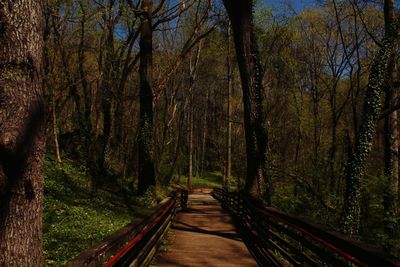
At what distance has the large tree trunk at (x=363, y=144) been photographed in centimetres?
1300

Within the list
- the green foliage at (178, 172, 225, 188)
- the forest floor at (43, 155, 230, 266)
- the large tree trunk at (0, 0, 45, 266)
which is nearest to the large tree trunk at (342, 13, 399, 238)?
the forest floor at (43, 155, 230, 266)

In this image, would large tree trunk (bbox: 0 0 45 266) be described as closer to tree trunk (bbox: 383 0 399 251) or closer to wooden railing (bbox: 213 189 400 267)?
wooden railing (bbox: 213 189 400 267)

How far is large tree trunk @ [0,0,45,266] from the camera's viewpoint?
3596 mm

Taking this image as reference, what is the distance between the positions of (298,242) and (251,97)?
252 inches

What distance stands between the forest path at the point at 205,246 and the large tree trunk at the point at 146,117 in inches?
145

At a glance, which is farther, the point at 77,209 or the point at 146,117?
the point at 146,117

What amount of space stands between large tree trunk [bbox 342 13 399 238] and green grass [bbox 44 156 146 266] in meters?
7.23

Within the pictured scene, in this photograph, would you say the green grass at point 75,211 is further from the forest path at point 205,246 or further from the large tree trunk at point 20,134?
the large tree trunk at point 20,134

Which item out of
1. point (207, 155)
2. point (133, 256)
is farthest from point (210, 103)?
point (133, 256)

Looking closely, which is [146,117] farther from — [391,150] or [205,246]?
[391,150]

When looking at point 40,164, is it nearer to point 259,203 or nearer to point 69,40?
point 259,203

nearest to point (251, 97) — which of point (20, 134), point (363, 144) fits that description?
point (363, 144)

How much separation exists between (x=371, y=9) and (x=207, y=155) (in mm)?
50810

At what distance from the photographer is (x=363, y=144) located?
13531 mm
